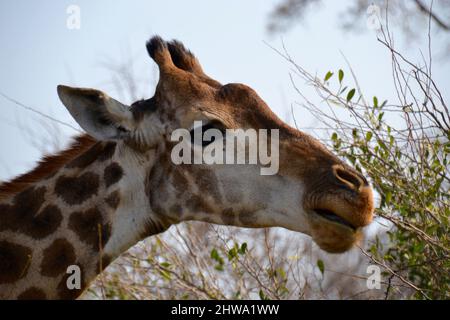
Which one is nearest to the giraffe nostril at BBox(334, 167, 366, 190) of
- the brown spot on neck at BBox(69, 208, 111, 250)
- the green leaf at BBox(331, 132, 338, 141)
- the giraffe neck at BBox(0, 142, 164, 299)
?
the giraffe neck at BBox(0, 142, 164, 299)

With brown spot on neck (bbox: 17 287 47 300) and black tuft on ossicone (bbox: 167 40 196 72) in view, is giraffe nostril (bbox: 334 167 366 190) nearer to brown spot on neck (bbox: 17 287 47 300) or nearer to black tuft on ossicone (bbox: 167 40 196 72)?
black tuft on ossicone (bbox: 167 40 196 72)

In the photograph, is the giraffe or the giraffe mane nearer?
the giraffe

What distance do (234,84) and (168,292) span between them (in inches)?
159

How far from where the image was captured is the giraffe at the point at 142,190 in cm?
509

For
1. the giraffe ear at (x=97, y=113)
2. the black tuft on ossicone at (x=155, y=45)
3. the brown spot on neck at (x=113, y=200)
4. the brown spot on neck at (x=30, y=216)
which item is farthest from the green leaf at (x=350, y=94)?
the brown spot on neck at (x=30, y=216)

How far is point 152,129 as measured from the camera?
5.48 metres

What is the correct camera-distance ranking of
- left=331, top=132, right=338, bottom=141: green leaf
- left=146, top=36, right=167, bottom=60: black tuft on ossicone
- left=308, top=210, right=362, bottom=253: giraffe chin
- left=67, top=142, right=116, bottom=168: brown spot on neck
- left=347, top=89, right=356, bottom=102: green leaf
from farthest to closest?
1. left=331, top=132, right=338, bottom=141: green leaf
2. left=347, top=89, right=356, bottom=102: green leaf
3. left=146, top=36, right=167, bottom=60: black tuft on ossicone
4. left=67, top=142, right=116, bottom=168: brown spot on neck
5. left=308, top=210, right=362, bottom=253: giraffe chin

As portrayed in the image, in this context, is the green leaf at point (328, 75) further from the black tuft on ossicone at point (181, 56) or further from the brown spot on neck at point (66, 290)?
the brown spot on neck at point (66, 290)

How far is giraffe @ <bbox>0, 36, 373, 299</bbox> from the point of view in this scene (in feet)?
16.7

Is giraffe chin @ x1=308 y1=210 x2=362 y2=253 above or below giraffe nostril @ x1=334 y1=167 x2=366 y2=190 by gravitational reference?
below

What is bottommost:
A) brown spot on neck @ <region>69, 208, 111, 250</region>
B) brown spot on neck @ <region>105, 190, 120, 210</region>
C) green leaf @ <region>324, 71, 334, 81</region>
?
brown spot on neck @ <region>69, 208, 111, 250</region>

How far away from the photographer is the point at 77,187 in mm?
5375

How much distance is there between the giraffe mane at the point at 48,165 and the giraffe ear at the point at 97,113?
378mm
